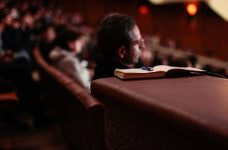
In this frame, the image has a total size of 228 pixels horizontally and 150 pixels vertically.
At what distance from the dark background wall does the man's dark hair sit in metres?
5.23

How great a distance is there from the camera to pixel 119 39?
2.01 meters

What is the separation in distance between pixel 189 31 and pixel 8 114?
7977mm

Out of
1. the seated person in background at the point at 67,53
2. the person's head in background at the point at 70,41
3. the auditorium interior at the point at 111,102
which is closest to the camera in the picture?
the auditorium interior at the point at 111,102

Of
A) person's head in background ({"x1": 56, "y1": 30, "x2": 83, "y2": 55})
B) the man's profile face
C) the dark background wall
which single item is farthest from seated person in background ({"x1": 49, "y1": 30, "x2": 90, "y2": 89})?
the dark background wall

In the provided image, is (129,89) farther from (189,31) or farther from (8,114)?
(189,31)

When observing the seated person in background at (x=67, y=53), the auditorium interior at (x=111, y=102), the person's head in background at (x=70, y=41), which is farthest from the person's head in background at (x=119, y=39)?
the person's head in background at (x=70, y=41)

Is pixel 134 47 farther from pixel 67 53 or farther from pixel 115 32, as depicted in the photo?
pixel 67 53

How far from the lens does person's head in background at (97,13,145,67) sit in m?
2.00

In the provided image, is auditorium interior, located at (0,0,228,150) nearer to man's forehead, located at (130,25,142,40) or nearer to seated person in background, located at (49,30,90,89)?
seated person in background, located at (49,30,90,89)

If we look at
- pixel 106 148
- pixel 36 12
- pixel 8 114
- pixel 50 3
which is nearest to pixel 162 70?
pixel 106 148

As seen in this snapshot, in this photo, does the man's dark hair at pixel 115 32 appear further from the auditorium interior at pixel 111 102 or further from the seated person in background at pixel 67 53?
the seated person in background at pixel 67 53

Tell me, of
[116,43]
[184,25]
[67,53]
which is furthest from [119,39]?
[184,25]

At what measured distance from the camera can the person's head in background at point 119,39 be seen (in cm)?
200

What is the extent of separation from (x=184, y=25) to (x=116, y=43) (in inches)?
414
